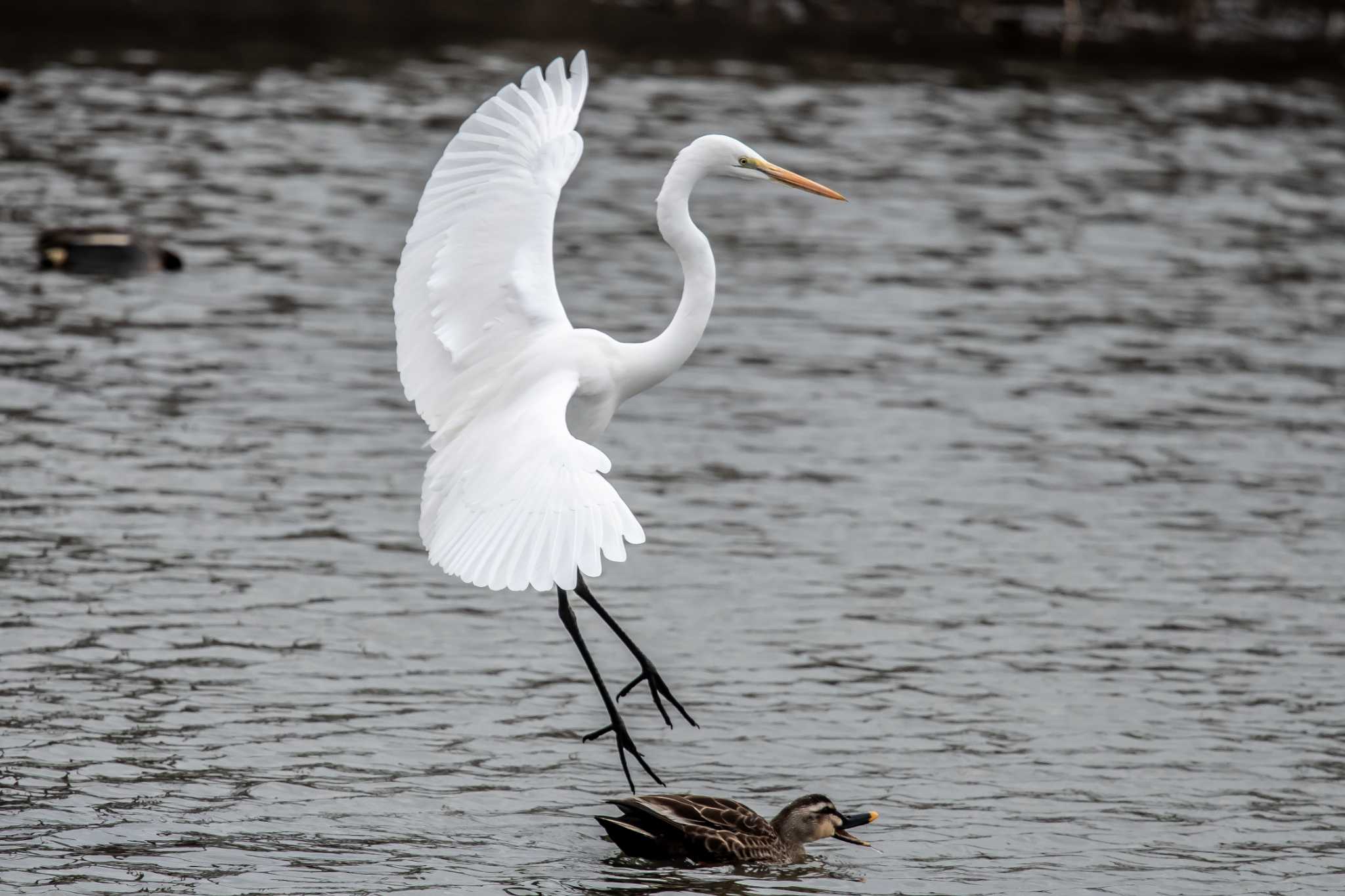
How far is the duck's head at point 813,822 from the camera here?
368 inches

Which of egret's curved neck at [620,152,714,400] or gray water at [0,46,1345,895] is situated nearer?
gray water at [0,46,1345,895]

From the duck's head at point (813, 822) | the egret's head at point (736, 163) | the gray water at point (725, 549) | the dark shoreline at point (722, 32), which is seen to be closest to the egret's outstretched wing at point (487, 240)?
the egret's head at point (736, 163)

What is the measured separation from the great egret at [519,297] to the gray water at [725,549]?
132 cm

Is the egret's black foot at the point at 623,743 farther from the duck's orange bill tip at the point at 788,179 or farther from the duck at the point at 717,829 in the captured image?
the duck's orange bill tip at the point at 788,179

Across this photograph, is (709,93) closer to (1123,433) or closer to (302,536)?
(1123,433)

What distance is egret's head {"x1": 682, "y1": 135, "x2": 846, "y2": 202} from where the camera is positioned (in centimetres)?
980

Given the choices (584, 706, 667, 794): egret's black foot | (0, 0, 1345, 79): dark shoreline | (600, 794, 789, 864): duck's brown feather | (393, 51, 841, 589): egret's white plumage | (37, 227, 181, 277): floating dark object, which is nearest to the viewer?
(600, 794, 789, 864): duck's brown feather

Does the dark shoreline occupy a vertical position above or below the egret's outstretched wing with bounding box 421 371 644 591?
above

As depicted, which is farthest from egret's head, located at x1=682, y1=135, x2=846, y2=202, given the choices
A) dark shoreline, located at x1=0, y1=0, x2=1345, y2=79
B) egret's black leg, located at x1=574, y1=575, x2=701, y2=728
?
dark shoreline, located at x1=0, y1=0, x2=1345, y2=79

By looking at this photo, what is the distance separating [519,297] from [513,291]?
5cm

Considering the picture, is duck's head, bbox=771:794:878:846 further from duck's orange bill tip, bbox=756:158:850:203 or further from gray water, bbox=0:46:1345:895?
duck's orange bill tip, bbox=756:158:850:203

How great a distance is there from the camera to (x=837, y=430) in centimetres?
1714

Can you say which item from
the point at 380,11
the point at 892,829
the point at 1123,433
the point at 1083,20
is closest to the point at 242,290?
the point at 1123,433

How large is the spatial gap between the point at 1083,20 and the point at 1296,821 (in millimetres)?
35954
